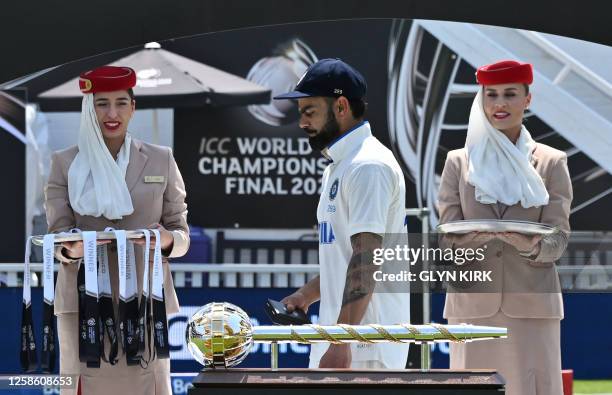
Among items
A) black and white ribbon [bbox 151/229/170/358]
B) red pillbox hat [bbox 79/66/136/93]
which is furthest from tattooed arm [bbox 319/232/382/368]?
red pillbox hat [bbox 79/66/136/93]

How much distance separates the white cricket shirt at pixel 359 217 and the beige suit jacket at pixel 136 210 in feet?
2.25

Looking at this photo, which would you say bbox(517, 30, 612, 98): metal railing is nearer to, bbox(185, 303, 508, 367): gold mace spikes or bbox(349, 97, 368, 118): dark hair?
bbox(349, 97, 368, 118): dark hair

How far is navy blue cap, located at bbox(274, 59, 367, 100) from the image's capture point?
149 inches

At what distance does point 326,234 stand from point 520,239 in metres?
0.67

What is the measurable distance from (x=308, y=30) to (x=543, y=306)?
211cm

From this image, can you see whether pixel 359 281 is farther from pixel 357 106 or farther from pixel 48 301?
pixel 48 301

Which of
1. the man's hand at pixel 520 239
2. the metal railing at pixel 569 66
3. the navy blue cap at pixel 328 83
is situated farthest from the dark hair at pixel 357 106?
the metal railing at pixel 569 66

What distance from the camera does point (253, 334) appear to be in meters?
2.81

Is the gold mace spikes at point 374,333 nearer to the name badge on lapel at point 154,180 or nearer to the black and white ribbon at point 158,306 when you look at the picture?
the black and white ribbon at point 158,306

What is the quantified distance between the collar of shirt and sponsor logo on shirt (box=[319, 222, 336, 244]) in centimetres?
20

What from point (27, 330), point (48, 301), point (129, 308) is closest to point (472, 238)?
point (129, 308)

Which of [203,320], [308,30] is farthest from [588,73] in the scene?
[203,320]

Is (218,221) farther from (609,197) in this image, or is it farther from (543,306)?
(543,306)

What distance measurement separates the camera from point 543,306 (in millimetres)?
4035
